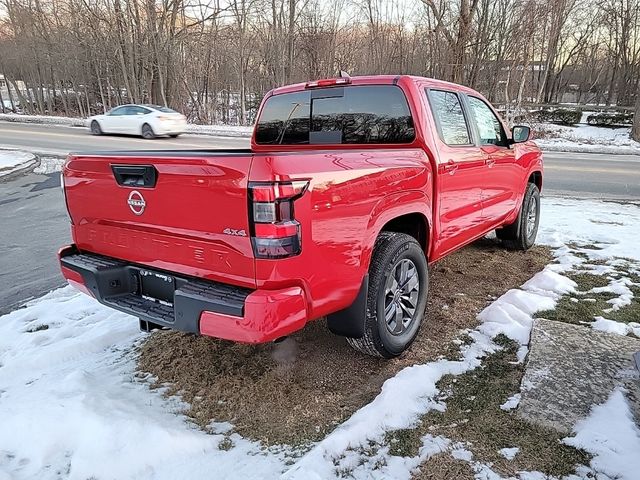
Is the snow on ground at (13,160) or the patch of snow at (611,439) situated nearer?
the patch of snow at (611,439)

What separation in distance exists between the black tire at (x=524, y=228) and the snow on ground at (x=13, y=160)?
1093 cm

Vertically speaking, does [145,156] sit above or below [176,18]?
below

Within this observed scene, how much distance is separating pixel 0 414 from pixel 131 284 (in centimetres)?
104

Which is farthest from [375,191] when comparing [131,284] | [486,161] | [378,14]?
[378,14]

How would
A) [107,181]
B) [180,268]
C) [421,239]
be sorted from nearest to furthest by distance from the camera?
[180,268] < [107,181] < [421,239]

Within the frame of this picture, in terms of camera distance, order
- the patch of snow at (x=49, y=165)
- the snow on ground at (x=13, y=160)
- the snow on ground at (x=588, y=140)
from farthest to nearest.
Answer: the snow on ground at (x=588, y=140), the patch of snow at (x=49, y=165), the snow on ground at (x=13, y=160)

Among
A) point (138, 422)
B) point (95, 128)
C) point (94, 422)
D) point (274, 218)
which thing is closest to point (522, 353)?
point (274, 218)

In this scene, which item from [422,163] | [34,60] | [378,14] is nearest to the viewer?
[422,163]

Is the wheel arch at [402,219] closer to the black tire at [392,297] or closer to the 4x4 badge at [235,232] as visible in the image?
the black tire at [392,297]

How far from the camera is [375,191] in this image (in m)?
2.95

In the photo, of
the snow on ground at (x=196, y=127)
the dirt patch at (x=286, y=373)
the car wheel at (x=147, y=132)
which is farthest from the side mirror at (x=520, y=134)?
the car wheel at (x=147, y=132)

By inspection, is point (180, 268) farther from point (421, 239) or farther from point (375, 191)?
point (421, 239)

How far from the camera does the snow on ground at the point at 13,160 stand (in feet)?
38.3

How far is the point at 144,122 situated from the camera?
65.9 ft
